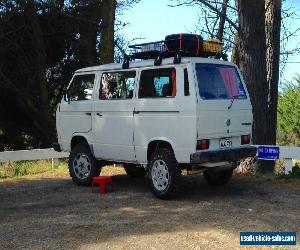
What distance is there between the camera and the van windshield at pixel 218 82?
817 cm

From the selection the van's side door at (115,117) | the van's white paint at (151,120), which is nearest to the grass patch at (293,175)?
the van's white paint at (151,120)

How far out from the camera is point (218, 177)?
31.9ft

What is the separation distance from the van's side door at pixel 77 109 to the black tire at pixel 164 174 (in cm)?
187

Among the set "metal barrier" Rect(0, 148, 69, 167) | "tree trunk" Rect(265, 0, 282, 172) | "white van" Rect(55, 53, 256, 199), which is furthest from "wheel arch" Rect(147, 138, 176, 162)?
"tree trunk" Rect(265, 0, 282, 172)

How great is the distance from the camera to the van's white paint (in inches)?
315

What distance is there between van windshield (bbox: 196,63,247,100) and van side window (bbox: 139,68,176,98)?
0.45 metres

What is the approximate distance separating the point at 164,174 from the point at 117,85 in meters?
2.00

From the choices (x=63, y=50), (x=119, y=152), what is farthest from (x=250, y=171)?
(x=63, y=50)

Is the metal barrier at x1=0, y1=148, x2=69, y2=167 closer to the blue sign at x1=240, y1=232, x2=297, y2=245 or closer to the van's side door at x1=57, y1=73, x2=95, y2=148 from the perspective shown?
the van's side door at x1=57, y1=73, x2=95, y2=148

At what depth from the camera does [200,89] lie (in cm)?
807

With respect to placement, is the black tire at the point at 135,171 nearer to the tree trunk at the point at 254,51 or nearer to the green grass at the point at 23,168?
the green grass at the point at 23,168

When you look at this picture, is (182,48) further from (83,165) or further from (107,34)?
(107,34)

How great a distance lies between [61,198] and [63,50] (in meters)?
13.3

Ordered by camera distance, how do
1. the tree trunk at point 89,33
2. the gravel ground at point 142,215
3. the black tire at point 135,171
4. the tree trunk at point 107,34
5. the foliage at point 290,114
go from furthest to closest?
the foliage at point 290,114 → the tree trunk at point 89,33 → the tree trunk at point 107,34 → the black tire at point 135,171 → the gravel ground at point 142,215
